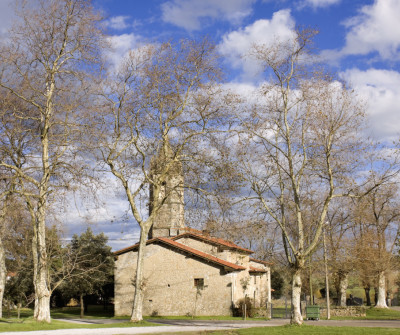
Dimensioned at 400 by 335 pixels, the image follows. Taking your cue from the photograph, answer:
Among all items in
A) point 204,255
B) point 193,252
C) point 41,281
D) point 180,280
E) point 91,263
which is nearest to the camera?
point 41,281

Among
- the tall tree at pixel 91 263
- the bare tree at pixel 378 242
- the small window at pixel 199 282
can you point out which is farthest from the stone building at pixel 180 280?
the bare tree at pixel 378 242

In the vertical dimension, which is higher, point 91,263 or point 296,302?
point 91,263

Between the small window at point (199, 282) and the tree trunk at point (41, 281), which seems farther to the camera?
the small window at point (199, 282)

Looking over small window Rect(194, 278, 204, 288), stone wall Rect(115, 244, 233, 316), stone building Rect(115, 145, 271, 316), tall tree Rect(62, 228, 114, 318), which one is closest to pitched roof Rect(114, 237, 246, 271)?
stone building Rect(115, 145, 271, 316)

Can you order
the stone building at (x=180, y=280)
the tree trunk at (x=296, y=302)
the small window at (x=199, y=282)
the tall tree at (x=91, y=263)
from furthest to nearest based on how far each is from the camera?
the tall tree at (x=91, y=263)
the small window at (x=199, y=282)
the stone building at (x=180, y=280)
the tree trunk at (x=296, y=302)

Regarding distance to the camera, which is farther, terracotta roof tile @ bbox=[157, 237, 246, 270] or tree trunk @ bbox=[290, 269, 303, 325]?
terracotta roof tile @ bbox=[157, 237, 246, 270]

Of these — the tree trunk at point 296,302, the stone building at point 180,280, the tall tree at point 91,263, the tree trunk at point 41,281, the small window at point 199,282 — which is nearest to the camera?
the tree trunk at point 41,281

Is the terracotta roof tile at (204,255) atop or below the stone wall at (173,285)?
atop

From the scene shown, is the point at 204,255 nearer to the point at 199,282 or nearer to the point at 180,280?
the point at 199,282

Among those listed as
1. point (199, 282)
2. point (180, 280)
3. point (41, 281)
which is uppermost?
point (41, 281)

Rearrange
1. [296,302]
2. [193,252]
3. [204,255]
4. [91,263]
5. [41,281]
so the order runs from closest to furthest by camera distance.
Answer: [41,281]
[296,302]
[204,255]
[193,252]
[91,263]

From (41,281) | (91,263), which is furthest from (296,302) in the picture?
(91,263)

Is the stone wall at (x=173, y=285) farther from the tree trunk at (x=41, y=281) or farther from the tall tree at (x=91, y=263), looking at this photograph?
the tree trunk at (x=41, y=281)

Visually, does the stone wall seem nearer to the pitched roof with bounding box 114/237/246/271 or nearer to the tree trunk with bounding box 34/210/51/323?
the pitched roof with bounding box 114/237/246/271
